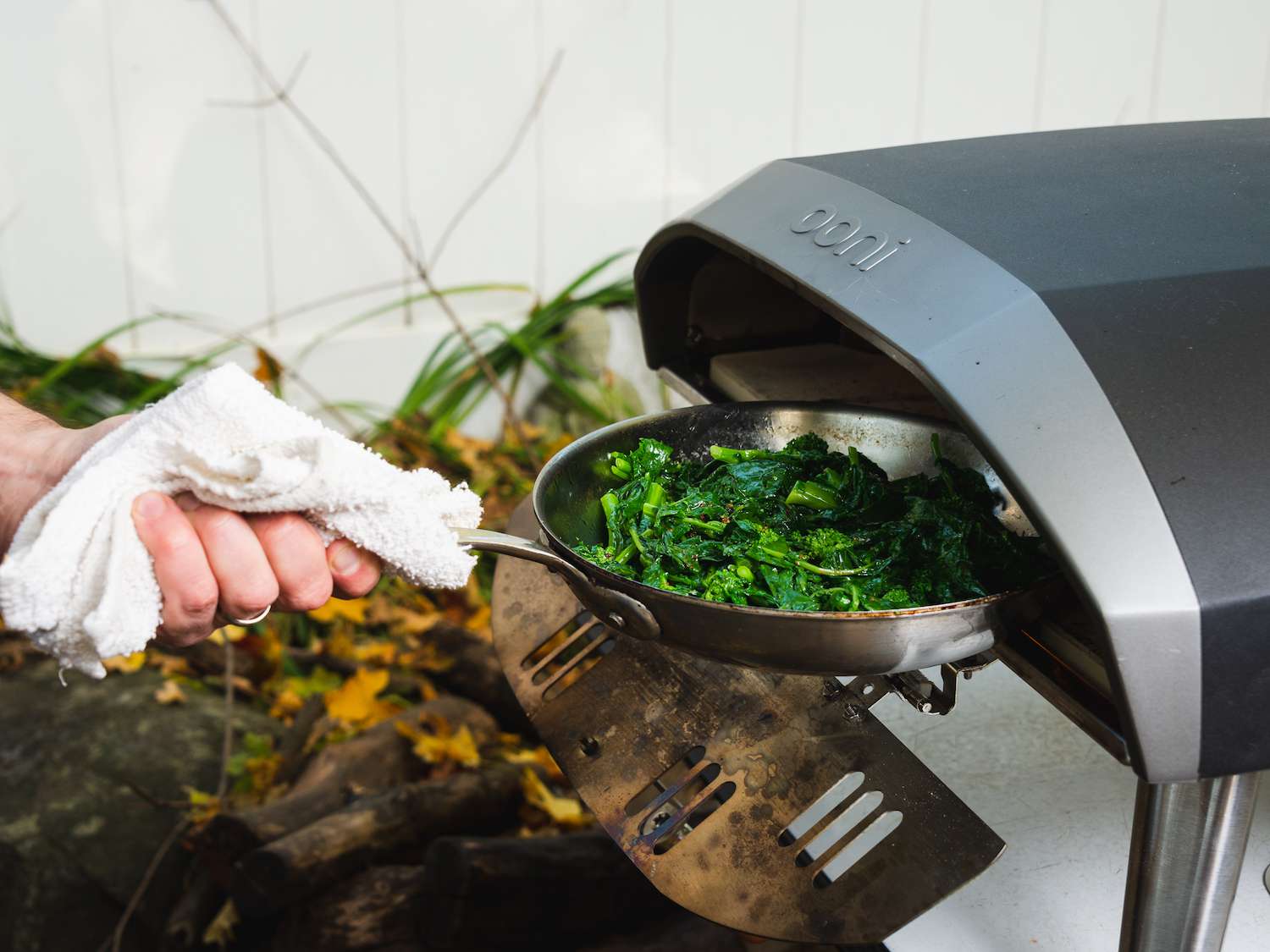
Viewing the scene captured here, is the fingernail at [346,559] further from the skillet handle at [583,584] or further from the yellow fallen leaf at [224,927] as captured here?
the yellow fallen leaf at [224,927]

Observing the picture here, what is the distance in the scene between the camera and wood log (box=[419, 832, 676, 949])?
1.69 m

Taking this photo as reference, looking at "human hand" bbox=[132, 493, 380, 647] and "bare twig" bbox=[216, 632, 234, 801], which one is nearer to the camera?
"human hand" bbox=[132, 493, 380, 647]

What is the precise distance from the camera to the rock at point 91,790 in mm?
2049

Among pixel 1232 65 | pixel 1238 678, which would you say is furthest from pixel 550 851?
pixel 1232 65

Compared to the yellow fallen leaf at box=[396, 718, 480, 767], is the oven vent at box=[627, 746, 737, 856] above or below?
above

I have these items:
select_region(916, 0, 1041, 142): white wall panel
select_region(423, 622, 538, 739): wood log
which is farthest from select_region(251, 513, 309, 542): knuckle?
select_region(916, 0, 1041, 142): white wall panel

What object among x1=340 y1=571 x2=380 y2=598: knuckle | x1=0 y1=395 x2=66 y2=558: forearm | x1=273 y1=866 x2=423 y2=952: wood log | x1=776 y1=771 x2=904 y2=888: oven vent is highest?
x1=0 y1=395 x2=66 y2=558: forearm

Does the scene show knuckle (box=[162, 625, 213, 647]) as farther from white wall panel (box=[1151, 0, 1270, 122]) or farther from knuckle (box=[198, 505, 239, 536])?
white wall panel (box=[1151, 0, 1270, 122])

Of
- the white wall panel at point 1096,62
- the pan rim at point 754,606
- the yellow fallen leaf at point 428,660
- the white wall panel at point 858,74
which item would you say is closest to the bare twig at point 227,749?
the yellow fallen leaf at point 428,660

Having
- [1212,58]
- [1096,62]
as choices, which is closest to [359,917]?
[1096,62]

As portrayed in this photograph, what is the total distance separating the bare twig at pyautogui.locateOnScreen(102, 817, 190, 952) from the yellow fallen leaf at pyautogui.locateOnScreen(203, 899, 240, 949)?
0.64 feet

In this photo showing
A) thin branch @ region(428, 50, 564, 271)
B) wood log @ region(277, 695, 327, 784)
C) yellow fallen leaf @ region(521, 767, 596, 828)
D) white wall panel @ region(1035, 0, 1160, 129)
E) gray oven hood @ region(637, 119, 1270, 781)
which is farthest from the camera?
white wall panel @ region(1035, 0, 1160, 129)

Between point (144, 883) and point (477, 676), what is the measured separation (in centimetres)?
74

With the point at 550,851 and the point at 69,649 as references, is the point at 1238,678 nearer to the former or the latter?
the point at 69,649
